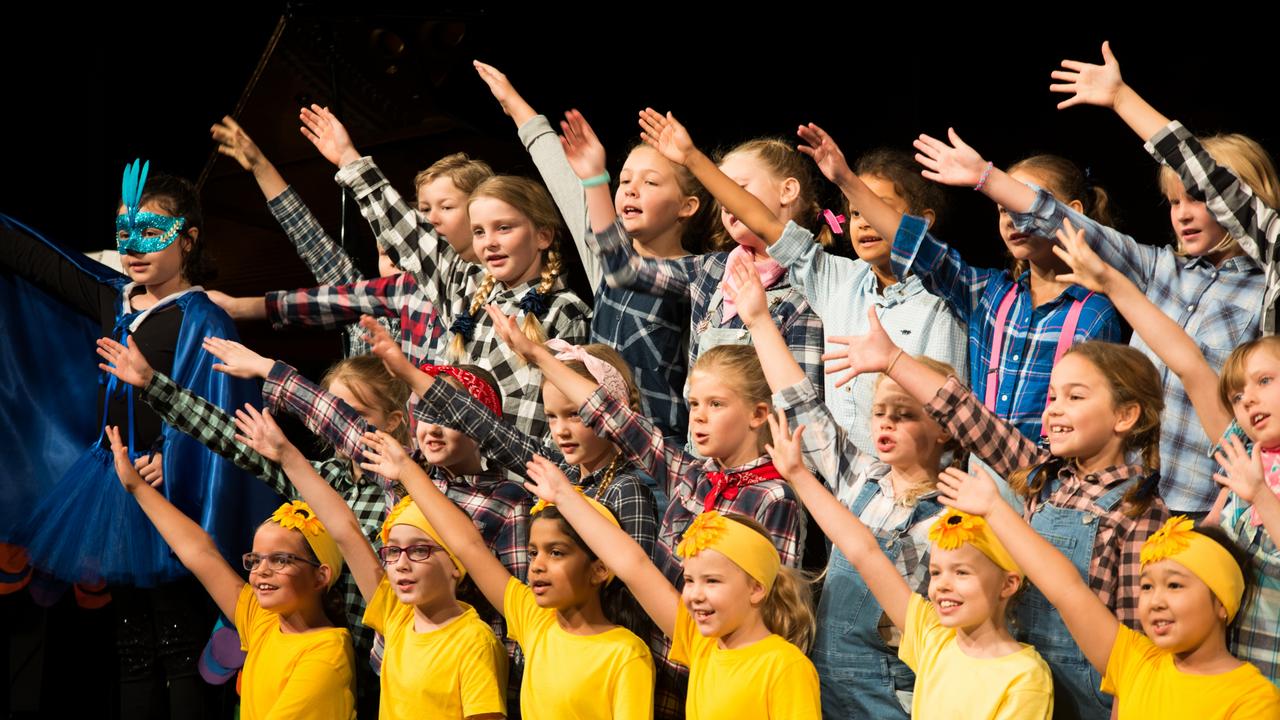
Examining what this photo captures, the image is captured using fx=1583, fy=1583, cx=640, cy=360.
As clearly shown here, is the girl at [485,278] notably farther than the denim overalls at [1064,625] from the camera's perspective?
Yes

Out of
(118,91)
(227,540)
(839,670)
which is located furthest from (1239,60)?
(118,91)

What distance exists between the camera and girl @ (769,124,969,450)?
3.56 meters

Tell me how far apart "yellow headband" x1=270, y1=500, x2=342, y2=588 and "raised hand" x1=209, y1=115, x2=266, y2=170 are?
1.34 meters

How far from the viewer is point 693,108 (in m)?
4.98

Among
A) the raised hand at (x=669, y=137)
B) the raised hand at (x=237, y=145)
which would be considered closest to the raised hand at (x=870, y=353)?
the raised hand at (x=669, y=137)

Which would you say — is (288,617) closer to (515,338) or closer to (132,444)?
(132,444)

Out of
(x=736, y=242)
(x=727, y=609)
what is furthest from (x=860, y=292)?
(x=727, y=609)

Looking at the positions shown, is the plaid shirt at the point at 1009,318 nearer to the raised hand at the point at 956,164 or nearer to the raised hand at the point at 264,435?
the raised hand at the point at 956,164

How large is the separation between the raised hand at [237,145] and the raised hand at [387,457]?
1.55m

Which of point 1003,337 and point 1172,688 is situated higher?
point 1003,337

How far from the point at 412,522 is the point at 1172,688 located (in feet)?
5.51

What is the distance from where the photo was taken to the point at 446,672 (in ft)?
11.2

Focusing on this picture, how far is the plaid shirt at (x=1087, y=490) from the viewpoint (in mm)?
2803

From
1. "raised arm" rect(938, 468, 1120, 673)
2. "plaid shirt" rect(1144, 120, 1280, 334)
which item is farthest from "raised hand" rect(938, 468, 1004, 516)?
"plaid shirt" rect(1144, 120, 1280, 334)
